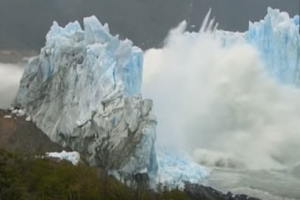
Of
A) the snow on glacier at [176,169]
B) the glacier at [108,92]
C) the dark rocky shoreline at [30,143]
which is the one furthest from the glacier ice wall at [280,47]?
the dark rocky shoreline at [30,143]

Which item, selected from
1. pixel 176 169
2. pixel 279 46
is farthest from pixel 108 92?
pixel 279 46

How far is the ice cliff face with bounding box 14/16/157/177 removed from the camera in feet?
112

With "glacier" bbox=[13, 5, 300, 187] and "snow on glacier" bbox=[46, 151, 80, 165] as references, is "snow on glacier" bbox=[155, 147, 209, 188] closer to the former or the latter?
"glacier" bbox=[13, 5, 300, 187]

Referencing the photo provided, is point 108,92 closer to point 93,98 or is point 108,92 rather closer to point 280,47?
point 93,98

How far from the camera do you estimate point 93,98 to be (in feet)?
127

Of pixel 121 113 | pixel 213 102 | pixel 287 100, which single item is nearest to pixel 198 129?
pixel 213 102

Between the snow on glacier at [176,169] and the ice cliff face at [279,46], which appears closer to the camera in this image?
the snow on glacier at [176,169]

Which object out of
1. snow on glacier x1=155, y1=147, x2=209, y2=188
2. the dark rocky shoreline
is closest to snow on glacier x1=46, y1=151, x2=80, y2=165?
the dark rocky shoreline

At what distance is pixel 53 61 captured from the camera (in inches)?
1724

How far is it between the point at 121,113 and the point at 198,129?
10021 millimetres

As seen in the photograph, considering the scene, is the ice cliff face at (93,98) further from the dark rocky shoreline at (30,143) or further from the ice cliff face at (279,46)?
the ice cliff face at (279,46)

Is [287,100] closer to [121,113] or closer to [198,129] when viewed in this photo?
[198,129]

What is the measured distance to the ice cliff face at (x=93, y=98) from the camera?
112 feet

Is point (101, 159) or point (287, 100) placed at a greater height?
point (287, 100)
